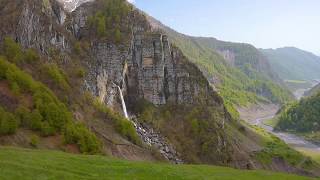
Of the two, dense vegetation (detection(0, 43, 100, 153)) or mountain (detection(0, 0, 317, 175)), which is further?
mountain (detection(0, 0, 317, 175))

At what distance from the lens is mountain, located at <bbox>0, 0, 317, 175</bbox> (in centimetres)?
6831

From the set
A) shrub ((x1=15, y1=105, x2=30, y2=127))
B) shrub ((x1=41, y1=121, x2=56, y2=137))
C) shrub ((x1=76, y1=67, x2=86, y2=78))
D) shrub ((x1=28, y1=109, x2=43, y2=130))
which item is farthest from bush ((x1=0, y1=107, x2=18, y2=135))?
shrub ((x1=76, y1=67, x2=86, y2=78))

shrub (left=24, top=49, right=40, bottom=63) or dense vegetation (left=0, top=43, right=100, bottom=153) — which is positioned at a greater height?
shrub (left=24, top=49, right=40, bottom=63)

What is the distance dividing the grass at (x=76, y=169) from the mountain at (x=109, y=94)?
19.2m

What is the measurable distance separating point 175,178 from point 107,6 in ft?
254

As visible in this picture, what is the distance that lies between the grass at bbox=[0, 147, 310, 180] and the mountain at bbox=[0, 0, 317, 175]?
62.9 ft

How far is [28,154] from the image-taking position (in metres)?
40.1

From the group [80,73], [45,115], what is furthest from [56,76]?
[45,115]

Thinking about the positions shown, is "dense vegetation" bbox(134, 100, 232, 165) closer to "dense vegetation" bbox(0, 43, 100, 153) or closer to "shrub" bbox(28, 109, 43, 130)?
"dense vegetation" bbox(0, 43, 100, 153)

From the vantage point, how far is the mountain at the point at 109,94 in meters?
68.3

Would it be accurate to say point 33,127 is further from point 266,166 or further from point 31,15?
point 266,166

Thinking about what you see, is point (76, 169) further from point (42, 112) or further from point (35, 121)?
point (42, 112)

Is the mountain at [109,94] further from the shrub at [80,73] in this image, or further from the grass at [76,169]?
the grass at [76,169]

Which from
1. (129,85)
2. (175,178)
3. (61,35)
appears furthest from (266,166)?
(175,178)
